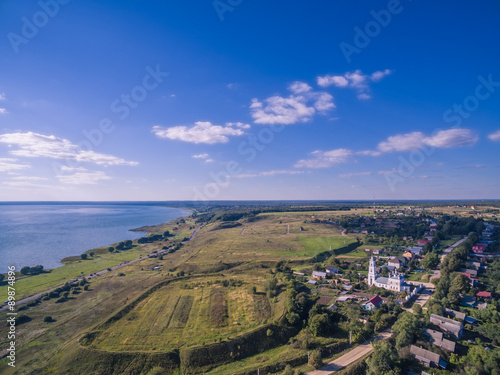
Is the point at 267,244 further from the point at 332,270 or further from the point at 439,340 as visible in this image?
the point at 439,340

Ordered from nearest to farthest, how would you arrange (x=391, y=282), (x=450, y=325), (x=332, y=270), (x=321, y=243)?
(x=450, y=325) → (x=391, y=282) → (x=332, y=270) → (x=321, y=243)

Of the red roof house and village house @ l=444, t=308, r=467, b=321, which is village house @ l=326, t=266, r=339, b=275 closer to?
village house @ l=444, t=308, r=467, b=321

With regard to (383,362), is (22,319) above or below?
below

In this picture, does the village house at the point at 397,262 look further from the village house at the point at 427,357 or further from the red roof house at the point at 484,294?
the village house at the point at 427,357

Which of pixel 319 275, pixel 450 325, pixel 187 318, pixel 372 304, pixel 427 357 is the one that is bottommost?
pixel 187 318

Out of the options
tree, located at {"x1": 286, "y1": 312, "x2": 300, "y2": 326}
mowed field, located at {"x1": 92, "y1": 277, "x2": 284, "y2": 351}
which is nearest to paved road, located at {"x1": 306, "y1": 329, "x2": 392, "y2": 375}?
tree, located at {"x1": 286, "y1": 312, "x2": 300, "y2": 326}

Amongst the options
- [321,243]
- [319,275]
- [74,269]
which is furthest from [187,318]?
[321,243]

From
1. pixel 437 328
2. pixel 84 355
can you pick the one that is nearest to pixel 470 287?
pixel 437 328

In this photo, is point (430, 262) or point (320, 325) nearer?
point (320, 325)

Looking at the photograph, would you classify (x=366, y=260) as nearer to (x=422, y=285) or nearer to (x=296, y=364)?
(x=422, y=285)
